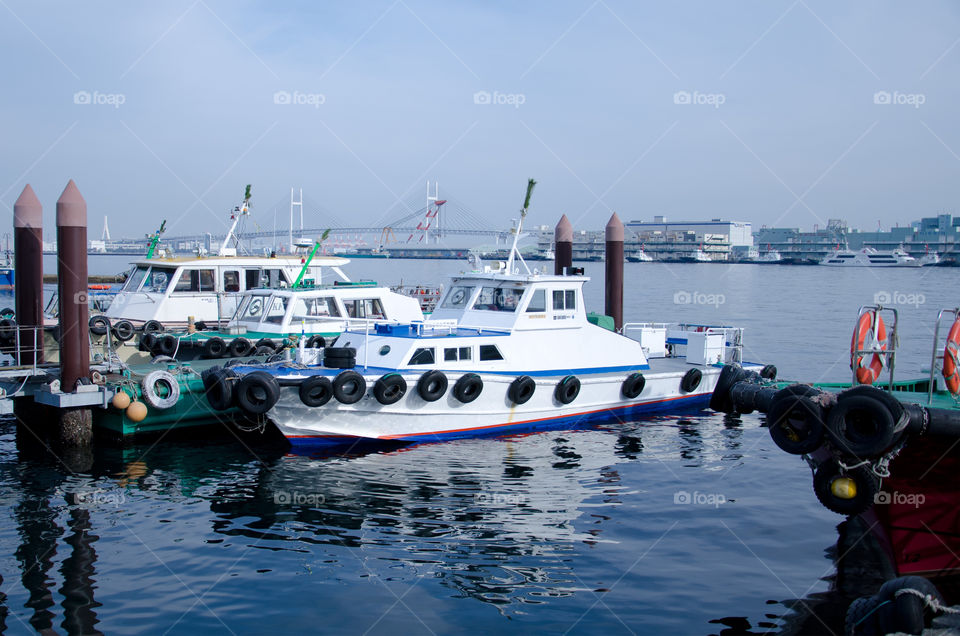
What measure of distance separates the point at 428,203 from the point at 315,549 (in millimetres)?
91724

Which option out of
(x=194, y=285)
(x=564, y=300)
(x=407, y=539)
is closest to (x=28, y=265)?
(x=194, y=285)

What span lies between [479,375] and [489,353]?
1005 mm

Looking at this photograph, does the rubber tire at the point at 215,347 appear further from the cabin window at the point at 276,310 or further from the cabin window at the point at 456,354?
the cabin window at the point at 456,354

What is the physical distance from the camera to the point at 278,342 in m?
19.4

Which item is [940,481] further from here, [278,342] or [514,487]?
[278,342]

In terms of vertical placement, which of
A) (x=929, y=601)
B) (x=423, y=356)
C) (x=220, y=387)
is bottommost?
(x=929, y=601)

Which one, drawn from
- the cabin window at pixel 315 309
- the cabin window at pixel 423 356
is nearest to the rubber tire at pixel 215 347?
the cabin window at pixel 315 309

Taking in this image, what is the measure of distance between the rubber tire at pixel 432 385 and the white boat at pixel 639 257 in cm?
13621

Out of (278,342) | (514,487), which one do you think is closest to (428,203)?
(278,342)

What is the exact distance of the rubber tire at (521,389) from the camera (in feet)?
52.0

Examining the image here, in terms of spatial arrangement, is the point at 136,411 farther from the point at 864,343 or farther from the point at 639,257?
the point at 639,257

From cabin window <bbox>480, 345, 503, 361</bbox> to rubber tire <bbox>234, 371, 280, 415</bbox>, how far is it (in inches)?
167

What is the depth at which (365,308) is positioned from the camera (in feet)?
70.4

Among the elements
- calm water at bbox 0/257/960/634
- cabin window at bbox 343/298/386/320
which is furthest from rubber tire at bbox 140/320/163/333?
calm water at bbox 0/257/960/634
